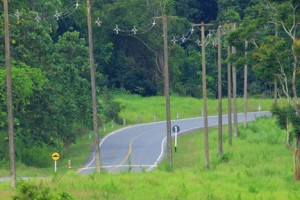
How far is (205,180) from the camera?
42.3m

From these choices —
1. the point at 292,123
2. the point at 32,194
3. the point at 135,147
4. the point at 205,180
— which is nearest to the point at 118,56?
the point at 135,147

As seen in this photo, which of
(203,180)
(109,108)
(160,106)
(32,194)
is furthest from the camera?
(160,106)

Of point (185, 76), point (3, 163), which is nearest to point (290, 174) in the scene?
point (3, 163)

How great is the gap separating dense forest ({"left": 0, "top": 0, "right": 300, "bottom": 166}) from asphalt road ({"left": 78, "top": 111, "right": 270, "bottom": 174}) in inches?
99.1

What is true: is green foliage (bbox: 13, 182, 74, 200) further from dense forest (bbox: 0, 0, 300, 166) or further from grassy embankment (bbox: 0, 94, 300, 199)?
dense forest (bbox: 0, 0, 300, 166)

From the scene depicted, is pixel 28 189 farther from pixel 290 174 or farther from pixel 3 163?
pixel 3 163

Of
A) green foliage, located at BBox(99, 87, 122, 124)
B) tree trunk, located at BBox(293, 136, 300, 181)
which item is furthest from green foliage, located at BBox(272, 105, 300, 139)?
green foliage, located at BBox(99, 87, 122, 124)

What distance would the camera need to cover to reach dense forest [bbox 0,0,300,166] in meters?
48.4

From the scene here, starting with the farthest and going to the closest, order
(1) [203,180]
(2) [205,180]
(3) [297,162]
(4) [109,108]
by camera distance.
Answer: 1. (4) [109,108]
2. (3) [297,162]
3. (2) [205,180]
4. (1) [203,180]

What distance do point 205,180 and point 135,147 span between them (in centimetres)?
2118

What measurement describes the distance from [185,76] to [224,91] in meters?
4.85

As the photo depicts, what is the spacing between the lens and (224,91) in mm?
109500

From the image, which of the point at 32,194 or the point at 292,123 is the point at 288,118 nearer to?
the point at 292,123

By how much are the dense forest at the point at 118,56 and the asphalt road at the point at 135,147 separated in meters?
2.52
